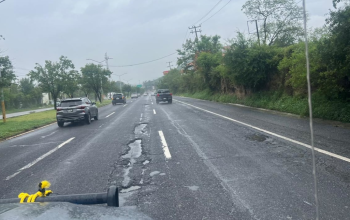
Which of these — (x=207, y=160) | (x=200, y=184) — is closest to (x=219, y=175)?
(x=200, y=184)

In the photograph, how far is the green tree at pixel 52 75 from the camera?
37.3 m

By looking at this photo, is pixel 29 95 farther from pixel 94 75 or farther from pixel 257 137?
pixel 257 137

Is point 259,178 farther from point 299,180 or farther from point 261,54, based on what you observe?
point 261,54

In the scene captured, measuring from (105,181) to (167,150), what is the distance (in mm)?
3032

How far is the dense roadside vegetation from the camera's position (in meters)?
12.8

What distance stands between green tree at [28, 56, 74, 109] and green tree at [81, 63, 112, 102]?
13.8m

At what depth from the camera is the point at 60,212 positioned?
244cm

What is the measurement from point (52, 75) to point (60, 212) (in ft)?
125

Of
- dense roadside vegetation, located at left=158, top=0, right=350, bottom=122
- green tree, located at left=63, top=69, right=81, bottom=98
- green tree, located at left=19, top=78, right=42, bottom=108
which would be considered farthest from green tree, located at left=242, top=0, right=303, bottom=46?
green tree, located at left=19, top=78, right=42, bottom=108

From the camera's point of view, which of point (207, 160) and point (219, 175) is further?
point (207, 160)

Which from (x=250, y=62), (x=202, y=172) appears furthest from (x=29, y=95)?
(x=202, y=172)

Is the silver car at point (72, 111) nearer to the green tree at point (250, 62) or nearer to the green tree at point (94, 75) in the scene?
the green tree at point (250, 62)

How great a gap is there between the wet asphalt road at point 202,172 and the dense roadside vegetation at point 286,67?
129 inches

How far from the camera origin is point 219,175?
631cm
